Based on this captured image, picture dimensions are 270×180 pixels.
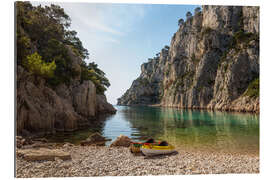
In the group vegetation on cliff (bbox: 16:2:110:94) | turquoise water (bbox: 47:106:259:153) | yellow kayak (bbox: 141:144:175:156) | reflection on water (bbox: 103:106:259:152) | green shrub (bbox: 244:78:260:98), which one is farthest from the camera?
green shrub (bbox: 244:78:260:98)

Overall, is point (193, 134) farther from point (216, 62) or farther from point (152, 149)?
point (216, 62)

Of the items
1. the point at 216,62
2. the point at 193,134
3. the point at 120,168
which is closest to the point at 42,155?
the point at 120,168

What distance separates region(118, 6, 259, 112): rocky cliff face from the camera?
44469 mm

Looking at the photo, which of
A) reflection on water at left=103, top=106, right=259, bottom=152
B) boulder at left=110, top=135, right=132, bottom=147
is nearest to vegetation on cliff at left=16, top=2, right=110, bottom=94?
reflection on water at left=103, top=106, right=259, bottom=152

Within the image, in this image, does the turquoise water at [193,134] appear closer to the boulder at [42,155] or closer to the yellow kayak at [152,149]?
the yellow kayak at [152,149]

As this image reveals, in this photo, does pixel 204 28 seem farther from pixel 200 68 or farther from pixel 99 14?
pixel 99 14

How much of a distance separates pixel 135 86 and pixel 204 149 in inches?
3894

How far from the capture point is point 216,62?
5944 cm

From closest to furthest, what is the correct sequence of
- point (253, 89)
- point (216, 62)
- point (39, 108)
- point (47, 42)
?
point (39, 108) → point (47, 42) → point (253, 89) → point (216, 62)

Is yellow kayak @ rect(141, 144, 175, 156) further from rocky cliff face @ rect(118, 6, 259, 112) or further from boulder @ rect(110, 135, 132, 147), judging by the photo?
rocky cliff face @ rect(118, 6, 259, 112)

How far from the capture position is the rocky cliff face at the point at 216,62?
4447cm

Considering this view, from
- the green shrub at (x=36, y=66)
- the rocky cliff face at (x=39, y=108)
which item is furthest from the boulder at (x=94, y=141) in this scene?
the green shrub at (x=36, y=66)

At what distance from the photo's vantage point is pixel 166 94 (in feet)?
275

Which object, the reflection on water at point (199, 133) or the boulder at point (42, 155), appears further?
the reflection on water at point (199, 133)
